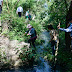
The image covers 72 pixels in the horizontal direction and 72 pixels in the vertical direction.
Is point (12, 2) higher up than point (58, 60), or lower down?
higher up

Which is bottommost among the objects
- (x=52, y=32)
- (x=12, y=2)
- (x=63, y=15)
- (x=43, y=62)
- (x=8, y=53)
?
(x=43, y=62)

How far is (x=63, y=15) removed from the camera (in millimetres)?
8703

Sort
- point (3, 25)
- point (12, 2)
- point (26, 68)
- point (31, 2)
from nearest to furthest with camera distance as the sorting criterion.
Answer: point (26, 68) → point (3, 25) → point (12, 2) → point (31, 2)

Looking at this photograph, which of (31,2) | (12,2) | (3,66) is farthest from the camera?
(31,2)

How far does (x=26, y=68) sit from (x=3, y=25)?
147 inches

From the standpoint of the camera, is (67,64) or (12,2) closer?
(67,64)

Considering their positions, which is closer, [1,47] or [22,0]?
[1,47]

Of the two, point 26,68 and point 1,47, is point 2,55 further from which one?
point 26,68

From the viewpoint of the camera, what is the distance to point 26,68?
665 centimetres

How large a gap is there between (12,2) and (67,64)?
30.0 ft

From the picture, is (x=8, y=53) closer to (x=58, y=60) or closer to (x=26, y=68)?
(x=26, y=68)

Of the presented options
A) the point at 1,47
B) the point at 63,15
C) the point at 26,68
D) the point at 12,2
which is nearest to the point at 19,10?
the point at 12,2

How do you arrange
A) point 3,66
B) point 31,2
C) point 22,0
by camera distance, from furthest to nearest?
point 31,2, point 22,0, point 3,66

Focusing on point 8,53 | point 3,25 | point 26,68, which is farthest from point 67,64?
point 3,25
